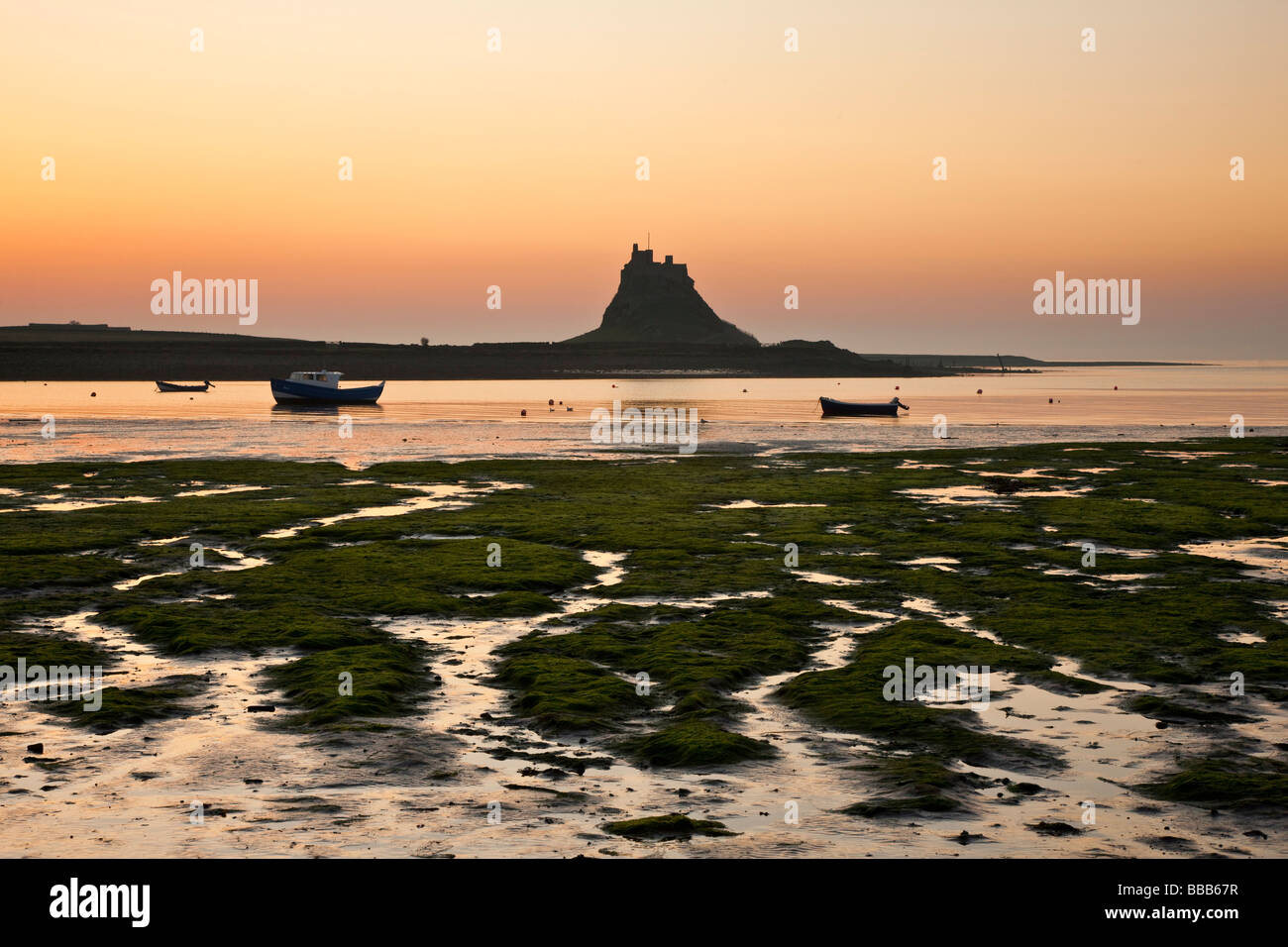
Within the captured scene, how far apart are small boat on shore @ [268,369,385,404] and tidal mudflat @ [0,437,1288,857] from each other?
260 feet

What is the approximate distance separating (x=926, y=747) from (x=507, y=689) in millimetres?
5419

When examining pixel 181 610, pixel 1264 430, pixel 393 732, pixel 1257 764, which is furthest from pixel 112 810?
pixel 1264 430

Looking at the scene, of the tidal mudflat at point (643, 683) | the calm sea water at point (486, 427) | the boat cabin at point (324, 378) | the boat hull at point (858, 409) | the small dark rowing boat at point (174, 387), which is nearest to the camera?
the tidal mudflat at point (643, 683)

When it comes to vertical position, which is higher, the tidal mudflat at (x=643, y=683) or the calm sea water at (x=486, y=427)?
the calm sea water at (x=486, y=427)

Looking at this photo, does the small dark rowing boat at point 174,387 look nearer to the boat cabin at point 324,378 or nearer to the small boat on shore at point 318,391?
the boat cabin at point 324,378

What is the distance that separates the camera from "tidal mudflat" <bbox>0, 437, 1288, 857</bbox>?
32.2 ft

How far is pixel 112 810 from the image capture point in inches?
393

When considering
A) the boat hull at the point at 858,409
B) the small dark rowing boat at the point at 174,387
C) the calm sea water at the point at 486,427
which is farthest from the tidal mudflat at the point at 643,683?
the small dark rowing boat at the point at 174,387

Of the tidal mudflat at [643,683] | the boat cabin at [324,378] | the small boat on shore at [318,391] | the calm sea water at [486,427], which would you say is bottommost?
the tidal mudflat at [643,683]

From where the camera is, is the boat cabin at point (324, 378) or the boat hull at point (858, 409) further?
the boat cabin at point (324, 378)

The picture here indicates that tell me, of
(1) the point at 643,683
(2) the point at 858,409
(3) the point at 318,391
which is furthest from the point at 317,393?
(1) the point at 643,683

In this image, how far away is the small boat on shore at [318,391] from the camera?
4284 inches

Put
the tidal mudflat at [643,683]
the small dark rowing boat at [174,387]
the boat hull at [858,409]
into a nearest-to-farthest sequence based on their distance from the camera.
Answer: the tidal mudflat at [643,683]
the boat hull at [858,409]
the small dark rowing boat at [174,387]
